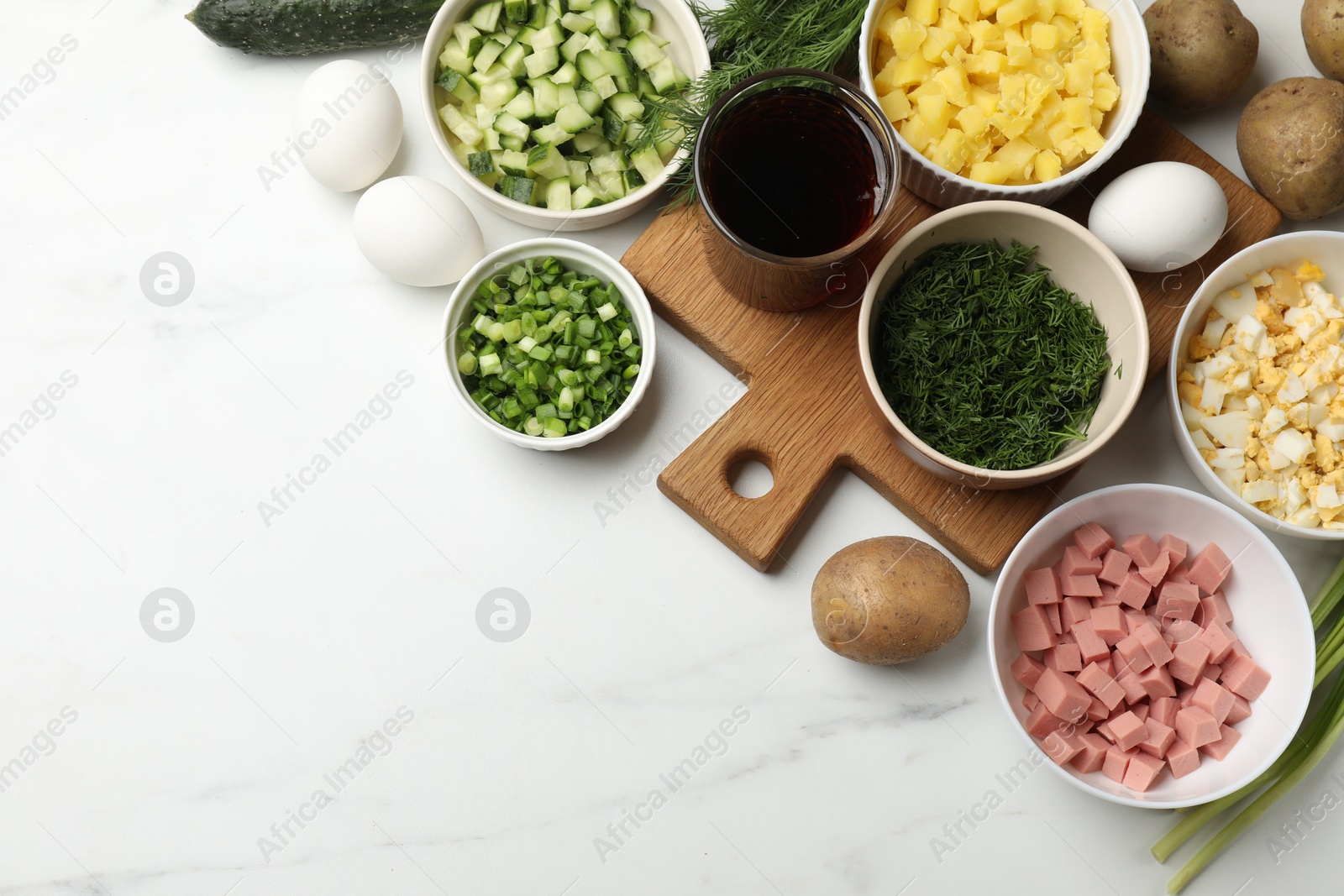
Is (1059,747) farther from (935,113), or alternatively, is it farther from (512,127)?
(512,127)

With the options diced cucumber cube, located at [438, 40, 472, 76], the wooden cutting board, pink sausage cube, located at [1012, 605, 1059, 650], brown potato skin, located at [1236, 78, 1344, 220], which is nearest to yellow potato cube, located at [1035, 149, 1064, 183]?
the wooden cutting board

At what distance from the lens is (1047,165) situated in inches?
50.1

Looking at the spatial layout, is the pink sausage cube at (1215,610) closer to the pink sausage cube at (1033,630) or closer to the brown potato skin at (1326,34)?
the pink sausage cube at (1033,630)

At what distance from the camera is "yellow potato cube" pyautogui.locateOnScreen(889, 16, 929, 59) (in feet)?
4.15

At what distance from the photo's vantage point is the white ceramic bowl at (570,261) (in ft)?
4.31

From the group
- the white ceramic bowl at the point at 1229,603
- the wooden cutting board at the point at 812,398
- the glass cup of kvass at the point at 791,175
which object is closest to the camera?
the glass cup of kvass at the point at 791,175

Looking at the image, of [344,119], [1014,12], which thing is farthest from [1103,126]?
[344,119]

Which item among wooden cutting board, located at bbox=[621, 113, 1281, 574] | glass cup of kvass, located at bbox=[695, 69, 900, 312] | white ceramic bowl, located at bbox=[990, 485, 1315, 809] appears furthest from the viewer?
wooden cutting board, located at bbox=[621, 113, 1281, 574]

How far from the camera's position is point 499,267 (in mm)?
1372

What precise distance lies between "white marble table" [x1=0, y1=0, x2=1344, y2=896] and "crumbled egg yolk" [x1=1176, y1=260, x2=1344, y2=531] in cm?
13

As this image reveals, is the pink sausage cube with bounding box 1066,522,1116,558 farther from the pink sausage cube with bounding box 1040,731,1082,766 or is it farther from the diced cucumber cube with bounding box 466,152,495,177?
the diced cucumber cube with bounding box 466,152,495,177

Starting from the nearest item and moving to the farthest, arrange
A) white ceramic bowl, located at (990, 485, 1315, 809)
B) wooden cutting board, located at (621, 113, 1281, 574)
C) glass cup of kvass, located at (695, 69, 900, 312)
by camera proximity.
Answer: glass cup of kvass, located at (695, 69, 900, 312) < white ceramic bowl, located at (990, 485, 1315, 809) < wooden cutting board, located at (621, 113, 1281, 574)

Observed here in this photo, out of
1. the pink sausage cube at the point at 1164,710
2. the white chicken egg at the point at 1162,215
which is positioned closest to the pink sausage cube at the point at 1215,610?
the pink sausage cube at the point at 1164,710

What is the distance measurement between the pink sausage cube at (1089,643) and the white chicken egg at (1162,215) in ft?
1.67
